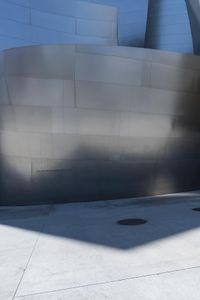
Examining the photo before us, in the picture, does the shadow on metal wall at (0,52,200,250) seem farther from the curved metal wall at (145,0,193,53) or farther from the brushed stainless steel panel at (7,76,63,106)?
the curved metal wall at (145,0,193,53)

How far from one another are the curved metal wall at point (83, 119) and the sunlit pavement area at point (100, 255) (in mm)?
1755

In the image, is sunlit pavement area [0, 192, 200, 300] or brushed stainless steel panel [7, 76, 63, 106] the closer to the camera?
sunlit pavement area [0, 192, 200, 300]

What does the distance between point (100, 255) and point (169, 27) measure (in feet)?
57.3

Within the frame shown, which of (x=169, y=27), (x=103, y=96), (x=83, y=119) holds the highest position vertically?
(x=169, y=27)

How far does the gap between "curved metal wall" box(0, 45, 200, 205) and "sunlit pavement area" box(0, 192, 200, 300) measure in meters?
1.75

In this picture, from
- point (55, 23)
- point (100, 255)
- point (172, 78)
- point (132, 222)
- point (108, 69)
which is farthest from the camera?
point (55, 23)

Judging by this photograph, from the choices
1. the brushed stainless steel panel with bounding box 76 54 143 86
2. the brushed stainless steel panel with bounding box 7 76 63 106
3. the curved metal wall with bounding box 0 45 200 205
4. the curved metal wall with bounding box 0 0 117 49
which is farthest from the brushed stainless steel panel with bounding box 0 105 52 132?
the curved metal wall with bounding box 0 0 117 49

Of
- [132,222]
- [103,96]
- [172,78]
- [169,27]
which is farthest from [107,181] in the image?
[169,27]

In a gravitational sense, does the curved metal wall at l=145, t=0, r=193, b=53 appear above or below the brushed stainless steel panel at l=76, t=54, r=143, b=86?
above

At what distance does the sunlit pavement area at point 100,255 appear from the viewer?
136 inches

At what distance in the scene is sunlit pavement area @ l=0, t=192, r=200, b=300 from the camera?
3463mm

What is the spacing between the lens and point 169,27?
18547 millimetres

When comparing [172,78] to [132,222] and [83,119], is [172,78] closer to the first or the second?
[83,119]

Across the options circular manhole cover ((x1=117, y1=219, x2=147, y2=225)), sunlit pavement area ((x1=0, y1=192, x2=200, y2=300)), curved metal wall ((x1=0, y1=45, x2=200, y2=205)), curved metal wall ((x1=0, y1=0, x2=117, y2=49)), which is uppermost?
curved metal wall ((x1=0, y1=0, x2=117, y2=49))
